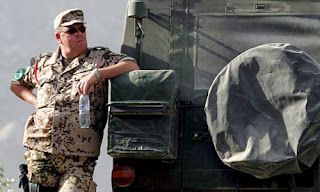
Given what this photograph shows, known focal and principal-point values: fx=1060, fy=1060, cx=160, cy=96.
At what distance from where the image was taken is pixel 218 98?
661 centimetres

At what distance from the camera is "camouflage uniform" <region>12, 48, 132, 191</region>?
23.2 ft

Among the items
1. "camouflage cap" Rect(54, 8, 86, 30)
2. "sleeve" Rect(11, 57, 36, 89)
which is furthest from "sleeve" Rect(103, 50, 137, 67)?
"sleeve" Rect(11, 57, 36, 89)

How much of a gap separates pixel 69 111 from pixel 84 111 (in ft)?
0.53

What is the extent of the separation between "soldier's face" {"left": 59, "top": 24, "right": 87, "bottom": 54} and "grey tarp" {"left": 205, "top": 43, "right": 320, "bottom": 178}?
1160 mm

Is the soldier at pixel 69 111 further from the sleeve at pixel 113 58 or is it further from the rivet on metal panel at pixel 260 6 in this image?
the rivet on metal panel at pixel 260 6

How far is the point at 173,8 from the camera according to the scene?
737 centimetres

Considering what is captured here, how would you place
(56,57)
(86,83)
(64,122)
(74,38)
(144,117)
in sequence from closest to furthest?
1. (144,117)
2. (86,83)
3. (64,122)
4. (74,38)
5. (56,57)

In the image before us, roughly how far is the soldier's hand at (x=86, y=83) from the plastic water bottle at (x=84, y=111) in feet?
0.14

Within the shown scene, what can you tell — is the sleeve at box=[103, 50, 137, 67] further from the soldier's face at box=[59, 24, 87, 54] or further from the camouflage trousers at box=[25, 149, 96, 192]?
the camouflage trousers at box=[25, 149, 96, 192]

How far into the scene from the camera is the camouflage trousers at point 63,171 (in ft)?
23.2

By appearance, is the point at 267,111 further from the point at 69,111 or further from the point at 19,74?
the point at 19,74

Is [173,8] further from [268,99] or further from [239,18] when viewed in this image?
[268,99]

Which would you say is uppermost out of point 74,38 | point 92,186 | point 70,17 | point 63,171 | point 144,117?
point 70,17

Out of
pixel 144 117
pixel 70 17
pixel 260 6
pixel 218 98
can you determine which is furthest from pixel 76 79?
pixel 260 6
